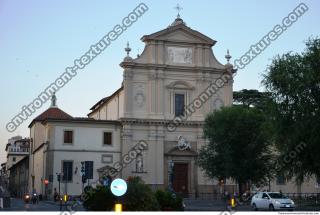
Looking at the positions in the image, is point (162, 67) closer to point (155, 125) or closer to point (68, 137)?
point (155, 125)

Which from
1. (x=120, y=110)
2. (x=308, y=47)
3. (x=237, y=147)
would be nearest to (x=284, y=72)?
(x=308, y=47)

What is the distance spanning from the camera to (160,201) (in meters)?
26.2

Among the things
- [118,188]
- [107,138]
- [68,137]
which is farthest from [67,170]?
[118,188]

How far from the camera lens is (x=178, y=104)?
59094 millimetres

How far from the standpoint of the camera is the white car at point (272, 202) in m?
34.6

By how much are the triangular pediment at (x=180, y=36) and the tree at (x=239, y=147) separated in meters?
13.2

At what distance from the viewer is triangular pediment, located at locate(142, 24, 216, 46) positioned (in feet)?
191

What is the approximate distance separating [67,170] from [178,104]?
45.6 feet

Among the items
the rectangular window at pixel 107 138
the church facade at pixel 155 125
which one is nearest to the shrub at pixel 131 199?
the church facade at pixel 155 125

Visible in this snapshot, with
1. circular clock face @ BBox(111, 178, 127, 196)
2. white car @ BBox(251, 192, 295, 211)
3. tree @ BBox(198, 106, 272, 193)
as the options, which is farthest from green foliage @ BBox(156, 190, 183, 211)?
tree @ BBox(198, 106, 272, 193)

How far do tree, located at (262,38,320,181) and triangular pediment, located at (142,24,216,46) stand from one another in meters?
23.0

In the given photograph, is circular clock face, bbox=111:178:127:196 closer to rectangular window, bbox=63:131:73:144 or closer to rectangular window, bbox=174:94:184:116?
rectangular window, bbox=63:131:73:144

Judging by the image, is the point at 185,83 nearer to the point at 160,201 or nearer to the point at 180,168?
the point at 180,168

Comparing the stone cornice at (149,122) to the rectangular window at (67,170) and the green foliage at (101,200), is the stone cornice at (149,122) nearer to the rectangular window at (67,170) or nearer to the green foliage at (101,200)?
the rectangular window at (67,170)
